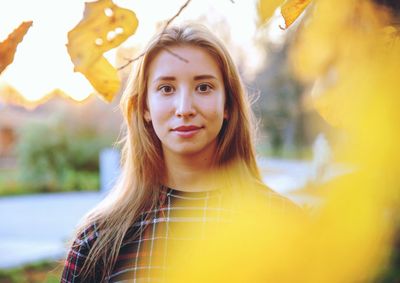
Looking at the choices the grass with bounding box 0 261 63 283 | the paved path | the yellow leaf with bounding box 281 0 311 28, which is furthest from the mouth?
the grass with bounding box 0 261 63 283

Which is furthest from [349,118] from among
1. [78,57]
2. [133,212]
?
[133,212]

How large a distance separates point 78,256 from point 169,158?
1.03ft

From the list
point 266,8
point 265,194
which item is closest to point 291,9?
point 266,8

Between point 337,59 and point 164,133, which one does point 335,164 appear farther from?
point 164,133

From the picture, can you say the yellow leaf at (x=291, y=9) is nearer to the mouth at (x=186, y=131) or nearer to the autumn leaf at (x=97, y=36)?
the autumn leaf at (x=97, y=36)

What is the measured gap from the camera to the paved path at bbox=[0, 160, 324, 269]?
626 cm

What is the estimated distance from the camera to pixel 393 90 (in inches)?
12.0

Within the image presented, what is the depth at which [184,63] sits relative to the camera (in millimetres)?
1135

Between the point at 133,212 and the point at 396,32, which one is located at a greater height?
the point at 396,32

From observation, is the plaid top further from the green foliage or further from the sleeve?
the green foliage

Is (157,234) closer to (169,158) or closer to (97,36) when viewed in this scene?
(169,158)

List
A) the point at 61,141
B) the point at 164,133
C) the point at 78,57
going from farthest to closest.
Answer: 1. the point at 61,141
2. the point at 164,133
3. the point at 78,57

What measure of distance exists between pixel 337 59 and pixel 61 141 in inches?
633

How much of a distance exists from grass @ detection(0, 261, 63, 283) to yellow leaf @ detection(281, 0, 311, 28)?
485 centimetres
